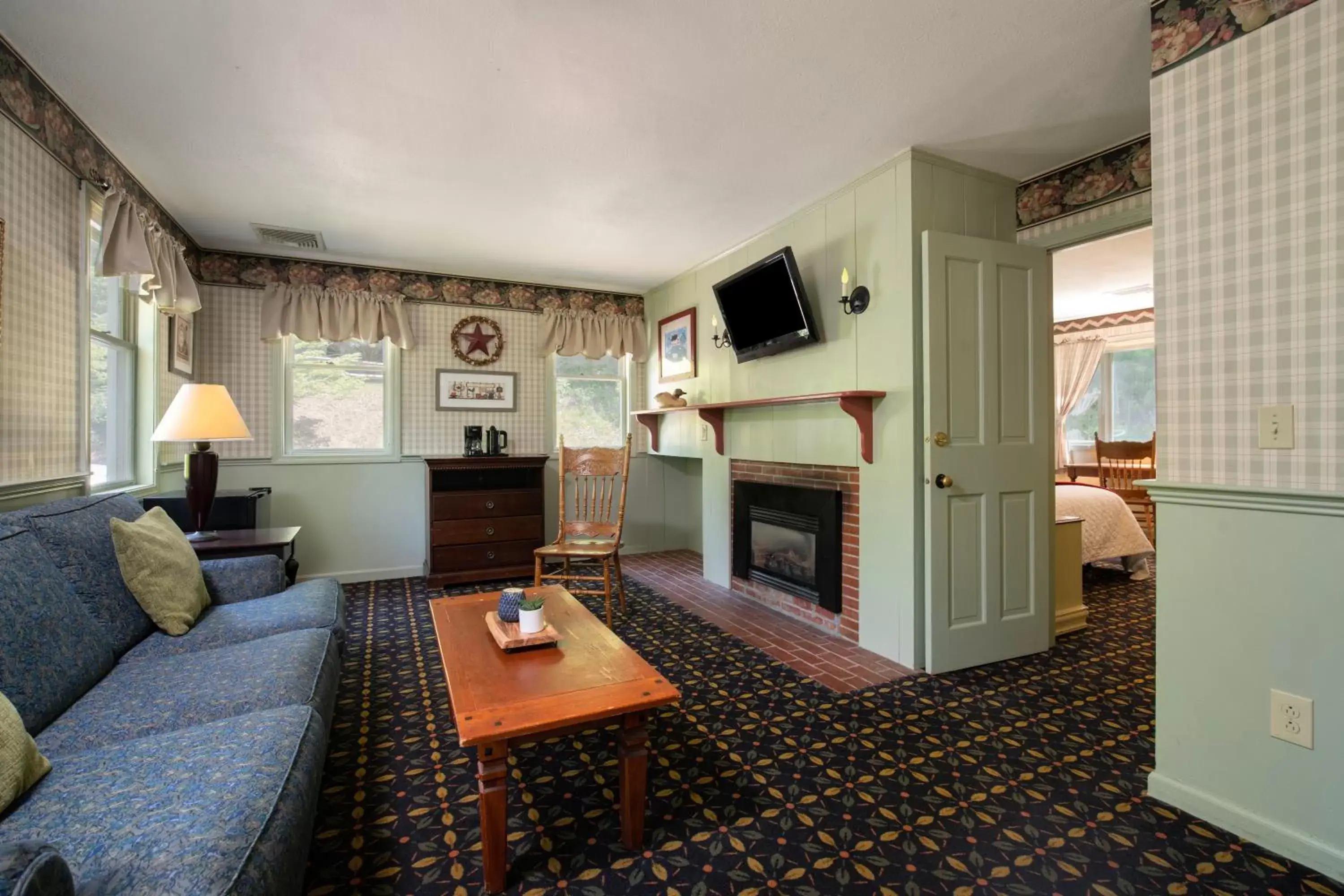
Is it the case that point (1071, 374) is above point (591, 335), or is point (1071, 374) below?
below

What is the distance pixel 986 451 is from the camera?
9.31 ft

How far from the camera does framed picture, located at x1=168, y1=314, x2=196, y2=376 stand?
A: 3504mm

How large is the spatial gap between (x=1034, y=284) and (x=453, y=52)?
9.04ft

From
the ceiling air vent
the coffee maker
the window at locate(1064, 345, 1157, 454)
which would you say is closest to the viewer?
the ceiling air vent

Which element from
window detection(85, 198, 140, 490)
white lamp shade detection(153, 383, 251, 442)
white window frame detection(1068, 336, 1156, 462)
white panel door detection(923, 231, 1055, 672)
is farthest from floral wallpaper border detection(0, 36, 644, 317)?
white window frame detection(1068, 336, 1156, 462)

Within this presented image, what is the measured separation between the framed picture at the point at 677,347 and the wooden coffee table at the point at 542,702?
300 cm

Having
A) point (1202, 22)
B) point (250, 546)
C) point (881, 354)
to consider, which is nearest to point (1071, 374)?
point (881, 354)

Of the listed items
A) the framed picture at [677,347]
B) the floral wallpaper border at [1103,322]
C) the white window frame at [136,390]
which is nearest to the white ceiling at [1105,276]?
the floral wallpaper border at [1103,322]

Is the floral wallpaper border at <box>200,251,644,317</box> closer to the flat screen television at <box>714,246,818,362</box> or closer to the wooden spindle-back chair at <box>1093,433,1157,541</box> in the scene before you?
the flat screen television at <box>714,246,818,362</box>

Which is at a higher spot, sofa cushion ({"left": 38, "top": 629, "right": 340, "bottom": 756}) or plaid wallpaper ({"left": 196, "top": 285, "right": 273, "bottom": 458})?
plaid wallpaper ({"left": 196, "top": 285, "right": 273, "bottom": 458})

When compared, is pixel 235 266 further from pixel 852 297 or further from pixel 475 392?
pixel 852 297

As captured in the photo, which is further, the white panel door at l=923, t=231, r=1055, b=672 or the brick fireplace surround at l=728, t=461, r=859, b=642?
the brick fireplace surround at l=728, t=461, r=859, b=642

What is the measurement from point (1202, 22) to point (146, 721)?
346 centimetres

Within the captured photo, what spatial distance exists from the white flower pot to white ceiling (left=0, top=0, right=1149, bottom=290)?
1.91m
